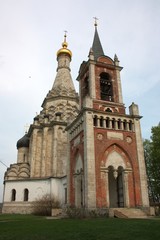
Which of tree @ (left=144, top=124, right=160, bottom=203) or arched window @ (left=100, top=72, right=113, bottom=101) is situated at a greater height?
arched window @ (left=100, top=72, right=113, bottom=101)

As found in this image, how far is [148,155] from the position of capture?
1234 inches

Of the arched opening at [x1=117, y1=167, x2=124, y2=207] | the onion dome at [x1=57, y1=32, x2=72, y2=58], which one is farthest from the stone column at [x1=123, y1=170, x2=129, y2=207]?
the onion dome at [x1=57, y1=32, x2=72, y2=58]

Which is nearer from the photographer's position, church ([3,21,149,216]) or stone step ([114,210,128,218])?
stone step ([114,210,128,218])

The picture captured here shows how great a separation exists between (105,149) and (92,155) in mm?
1614

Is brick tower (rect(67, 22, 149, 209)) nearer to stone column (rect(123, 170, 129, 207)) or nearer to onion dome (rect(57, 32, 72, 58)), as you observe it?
stone column (rect(123, 170, 129, 207))

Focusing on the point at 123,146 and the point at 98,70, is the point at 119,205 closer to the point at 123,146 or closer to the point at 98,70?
the point at 123,146

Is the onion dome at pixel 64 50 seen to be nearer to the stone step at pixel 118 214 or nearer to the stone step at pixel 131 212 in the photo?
the stone step at pixel 131 212

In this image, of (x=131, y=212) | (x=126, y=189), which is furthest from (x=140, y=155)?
(x=131, y=212)

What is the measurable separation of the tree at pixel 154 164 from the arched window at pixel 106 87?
7.17 m

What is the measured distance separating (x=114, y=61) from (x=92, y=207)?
17184mm

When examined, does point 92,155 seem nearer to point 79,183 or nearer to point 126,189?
point 126,189

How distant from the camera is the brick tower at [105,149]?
20.9 metres

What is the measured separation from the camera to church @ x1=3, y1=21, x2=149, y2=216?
69.7 ft

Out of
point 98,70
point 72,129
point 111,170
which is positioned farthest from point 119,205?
point 98,70
